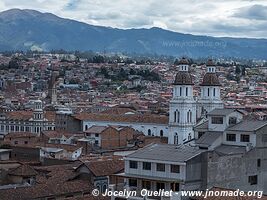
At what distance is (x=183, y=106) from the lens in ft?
190

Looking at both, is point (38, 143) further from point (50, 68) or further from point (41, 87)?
point (50, 68)

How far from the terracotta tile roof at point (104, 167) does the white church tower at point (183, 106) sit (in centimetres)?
2115

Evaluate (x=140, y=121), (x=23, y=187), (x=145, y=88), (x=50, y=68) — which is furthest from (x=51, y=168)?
(x=50, y=68)

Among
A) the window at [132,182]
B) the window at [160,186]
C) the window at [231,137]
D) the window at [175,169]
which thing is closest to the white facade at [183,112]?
the window at [231,137]

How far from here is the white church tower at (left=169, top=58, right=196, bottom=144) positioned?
57.8 metres

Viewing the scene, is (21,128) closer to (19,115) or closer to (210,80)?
(19,115)

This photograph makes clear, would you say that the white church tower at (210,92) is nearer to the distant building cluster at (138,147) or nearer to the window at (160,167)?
the distant building cluster at (138,147)

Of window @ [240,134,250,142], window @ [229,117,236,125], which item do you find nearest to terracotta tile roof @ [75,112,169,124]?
window @ [229,117,236,125]

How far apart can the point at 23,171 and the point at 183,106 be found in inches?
897

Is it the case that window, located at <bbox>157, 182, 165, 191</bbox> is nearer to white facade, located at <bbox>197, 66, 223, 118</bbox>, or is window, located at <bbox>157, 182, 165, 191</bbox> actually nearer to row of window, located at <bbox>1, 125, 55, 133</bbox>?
white facade, located at <bbox>197, 66, 223, 118</bbox>

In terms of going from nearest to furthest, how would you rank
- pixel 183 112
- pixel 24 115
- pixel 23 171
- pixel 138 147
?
pixel 23 171 < pixel 138 147 < pixel 183 112 < pixel 24 115

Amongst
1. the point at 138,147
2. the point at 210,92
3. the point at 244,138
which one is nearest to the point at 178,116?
the point at 210,92

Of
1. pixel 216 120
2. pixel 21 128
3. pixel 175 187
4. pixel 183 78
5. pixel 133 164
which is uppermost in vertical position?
pixel 183 78

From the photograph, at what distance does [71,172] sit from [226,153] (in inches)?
430
